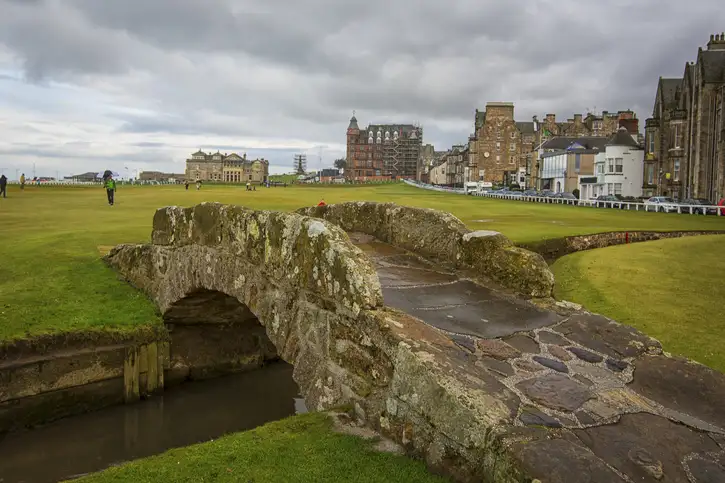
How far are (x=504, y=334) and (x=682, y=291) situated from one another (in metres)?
9.19

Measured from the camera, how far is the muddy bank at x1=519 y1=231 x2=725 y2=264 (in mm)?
21609

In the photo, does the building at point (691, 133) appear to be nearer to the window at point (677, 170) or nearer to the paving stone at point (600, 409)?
the window at point (677, 170)

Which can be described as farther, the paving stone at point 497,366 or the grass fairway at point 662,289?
the grass fairway at point 662,289

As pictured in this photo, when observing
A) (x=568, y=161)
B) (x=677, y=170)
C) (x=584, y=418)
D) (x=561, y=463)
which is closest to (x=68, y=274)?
(x=584, y=418)

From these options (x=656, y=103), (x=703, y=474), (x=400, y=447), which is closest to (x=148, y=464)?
(x=400, y=447)

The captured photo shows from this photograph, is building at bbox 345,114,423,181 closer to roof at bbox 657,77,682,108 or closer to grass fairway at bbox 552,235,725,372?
roof at bbox 657,77,682,108

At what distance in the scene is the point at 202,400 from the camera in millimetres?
12719

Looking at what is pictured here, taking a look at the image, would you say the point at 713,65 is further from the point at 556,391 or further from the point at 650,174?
the point at 556,391

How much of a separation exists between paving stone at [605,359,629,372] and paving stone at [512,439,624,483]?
6.04ft

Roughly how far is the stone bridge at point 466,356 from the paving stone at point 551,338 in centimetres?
3

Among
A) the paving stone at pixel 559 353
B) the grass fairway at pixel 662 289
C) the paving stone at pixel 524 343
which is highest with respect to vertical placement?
the paving stone at pixel 524 343

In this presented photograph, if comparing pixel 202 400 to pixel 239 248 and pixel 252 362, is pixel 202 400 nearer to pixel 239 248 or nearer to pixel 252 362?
pixel 252 362

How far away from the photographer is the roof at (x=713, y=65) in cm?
5175

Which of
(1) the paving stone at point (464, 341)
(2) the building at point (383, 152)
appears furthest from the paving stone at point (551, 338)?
(2) the building at point (383, 152)
